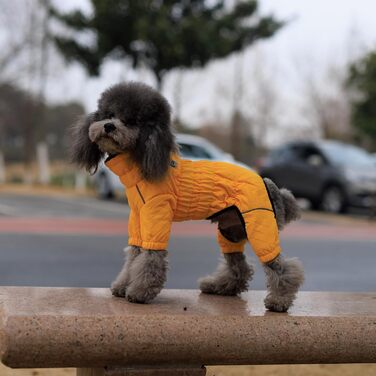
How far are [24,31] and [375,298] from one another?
2574 centimetres

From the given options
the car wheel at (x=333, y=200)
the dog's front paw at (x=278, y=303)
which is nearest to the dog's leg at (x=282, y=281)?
the dog's front paw at (x=278, y=303)

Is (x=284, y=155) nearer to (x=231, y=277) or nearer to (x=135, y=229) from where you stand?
(x=231, y=277)

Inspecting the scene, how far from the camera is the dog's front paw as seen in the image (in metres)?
3.79

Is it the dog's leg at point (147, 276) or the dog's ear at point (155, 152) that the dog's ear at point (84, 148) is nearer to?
the dog's ear at point (155, 152)

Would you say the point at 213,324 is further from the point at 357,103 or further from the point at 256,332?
the point at 357,103

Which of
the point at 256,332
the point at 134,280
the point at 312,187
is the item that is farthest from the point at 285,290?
the point at 312,187

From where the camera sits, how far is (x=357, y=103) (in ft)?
92.6

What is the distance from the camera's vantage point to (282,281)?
386cm

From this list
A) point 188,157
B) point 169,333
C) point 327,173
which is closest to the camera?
point 169,333

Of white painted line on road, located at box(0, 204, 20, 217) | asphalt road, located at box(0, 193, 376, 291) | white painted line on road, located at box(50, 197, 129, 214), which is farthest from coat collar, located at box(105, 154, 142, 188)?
white painted line on road, located at box(50, 197, 129, 214)

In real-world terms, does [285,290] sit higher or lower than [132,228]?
lower

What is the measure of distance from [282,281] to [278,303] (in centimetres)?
14

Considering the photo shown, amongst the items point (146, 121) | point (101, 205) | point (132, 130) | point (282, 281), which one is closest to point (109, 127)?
point (132, 130)

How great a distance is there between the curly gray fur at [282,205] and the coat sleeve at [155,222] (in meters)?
0.69
